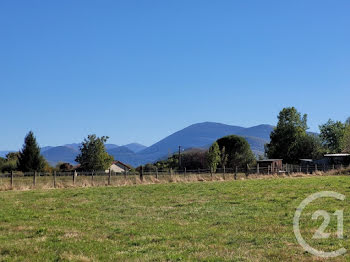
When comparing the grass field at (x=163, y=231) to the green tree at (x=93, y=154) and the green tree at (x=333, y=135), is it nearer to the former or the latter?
the green tree at (x=93, y=154)

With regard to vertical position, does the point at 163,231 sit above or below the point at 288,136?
below

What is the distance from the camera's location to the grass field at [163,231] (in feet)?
29.2

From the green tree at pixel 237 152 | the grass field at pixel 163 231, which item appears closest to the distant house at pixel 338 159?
the green tree at pixel 237 152

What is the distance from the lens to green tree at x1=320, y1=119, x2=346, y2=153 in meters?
98.8

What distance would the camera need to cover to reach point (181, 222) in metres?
13.1

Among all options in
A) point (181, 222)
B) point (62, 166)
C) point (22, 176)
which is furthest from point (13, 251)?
point (62, 166)

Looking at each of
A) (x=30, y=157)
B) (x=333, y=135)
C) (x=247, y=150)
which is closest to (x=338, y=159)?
(x=247, y=150)

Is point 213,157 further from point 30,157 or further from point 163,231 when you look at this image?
point 163,231

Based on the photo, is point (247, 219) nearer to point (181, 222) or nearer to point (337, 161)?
point (181, 222)

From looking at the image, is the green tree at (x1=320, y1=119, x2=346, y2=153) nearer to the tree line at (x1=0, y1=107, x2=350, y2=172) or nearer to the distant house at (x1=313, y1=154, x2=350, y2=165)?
the tree line at (x1=0, y1=107, x2=350, y2=172)

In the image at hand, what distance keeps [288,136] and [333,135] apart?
1765cm

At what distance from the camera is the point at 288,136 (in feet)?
300

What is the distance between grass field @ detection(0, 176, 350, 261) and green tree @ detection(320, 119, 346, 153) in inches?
3443

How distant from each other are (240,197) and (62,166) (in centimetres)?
7864
